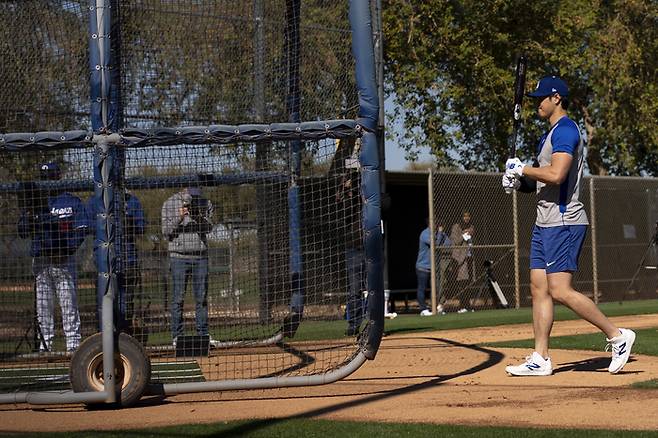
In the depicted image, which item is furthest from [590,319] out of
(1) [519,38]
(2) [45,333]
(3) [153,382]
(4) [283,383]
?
(1) [519,38]

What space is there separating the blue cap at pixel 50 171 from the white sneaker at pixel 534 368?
392 centimetres

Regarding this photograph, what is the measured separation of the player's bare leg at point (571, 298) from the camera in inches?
327

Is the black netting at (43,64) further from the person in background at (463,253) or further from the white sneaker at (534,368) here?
the person in background at (463,253)

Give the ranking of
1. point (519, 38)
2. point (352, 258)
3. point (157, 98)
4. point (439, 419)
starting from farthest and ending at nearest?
point (519, 38) → point (157, 98) → point (352, 258) → point (439, 419)

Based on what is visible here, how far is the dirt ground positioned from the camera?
21.2 feet

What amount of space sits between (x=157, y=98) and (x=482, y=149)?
20493 millimetres

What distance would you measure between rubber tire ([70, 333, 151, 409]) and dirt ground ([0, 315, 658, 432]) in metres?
0.14

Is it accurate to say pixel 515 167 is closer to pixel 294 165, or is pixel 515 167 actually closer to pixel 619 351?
pixel 619 351

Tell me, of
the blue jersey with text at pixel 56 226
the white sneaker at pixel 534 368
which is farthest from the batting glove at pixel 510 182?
the blue jersey with text at pixel 56 226

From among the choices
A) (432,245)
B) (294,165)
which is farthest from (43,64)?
(432,245)

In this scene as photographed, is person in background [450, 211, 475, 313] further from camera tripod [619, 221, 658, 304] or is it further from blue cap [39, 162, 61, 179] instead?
blue cap [39, 162, 61, 179]

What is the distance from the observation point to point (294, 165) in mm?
9328

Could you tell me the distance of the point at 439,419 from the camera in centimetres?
643

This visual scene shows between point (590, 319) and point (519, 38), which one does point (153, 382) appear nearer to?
point (590, 319)
